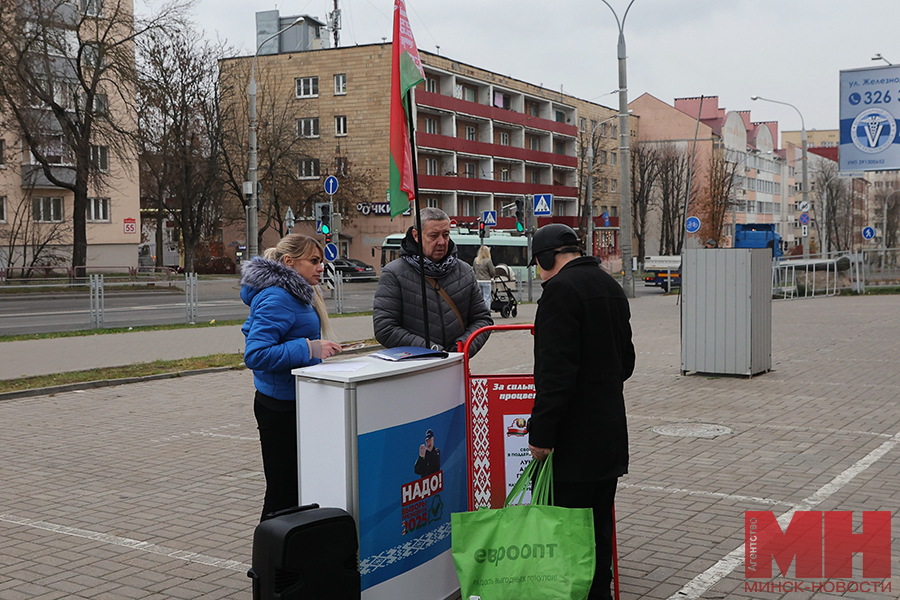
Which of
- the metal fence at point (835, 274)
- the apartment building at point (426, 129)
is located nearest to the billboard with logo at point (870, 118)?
the metal fence at point (835, 274)

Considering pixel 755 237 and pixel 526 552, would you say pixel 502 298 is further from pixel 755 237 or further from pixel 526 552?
pixel 755 237

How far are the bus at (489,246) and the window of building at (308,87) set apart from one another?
19781 mm

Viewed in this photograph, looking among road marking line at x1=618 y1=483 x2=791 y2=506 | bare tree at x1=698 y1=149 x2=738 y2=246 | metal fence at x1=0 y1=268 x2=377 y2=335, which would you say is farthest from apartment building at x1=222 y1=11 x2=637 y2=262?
road marking line at x1=618 y1=483 x2=791 y2=506

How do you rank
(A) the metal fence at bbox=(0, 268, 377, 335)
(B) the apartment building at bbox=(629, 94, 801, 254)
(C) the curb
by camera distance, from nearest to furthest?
(C) the curb
(A) the metal fence at bbox=(0, 268, 377, 335)
(B) the apartment building at bbox=(629, 94, 801, 254)

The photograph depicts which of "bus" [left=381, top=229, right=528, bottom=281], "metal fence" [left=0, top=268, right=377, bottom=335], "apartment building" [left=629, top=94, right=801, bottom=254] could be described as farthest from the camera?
"apartment building" [left=629, top=94, right=801, bottom=254]

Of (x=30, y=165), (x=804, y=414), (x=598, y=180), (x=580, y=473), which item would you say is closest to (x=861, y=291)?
(x=804, y=414)

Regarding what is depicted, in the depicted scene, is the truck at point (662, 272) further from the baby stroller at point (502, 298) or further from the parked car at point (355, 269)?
the baby stroller at point (502, 298)

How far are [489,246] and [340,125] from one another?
21414 mm

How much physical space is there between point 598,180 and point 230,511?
8409cm

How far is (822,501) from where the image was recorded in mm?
6172

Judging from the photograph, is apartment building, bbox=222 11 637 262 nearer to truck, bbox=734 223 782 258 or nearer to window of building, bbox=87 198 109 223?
window of building, bbox=87 198 109 223

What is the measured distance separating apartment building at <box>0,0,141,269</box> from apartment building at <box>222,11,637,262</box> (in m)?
11.5

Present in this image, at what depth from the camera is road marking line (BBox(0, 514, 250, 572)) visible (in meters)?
5.20

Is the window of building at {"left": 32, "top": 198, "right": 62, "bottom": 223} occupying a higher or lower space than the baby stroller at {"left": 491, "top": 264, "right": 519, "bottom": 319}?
higher
